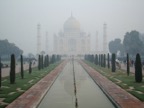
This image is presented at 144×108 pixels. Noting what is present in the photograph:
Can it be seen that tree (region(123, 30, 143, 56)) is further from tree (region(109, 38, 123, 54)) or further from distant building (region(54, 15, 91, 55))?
distant building (region(54, 15, 91, 55))

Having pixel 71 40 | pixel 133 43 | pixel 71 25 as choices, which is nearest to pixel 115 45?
pixel 71 25

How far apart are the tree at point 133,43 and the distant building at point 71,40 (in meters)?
26.4

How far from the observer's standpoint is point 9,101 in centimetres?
745

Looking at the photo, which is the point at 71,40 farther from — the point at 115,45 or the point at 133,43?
the point at 133,43

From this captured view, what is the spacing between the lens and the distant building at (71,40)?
72.8m

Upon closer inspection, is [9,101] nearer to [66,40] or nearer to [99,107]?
[99,107]

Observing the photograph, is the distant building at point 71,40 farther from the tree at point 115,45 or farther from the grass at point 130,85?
the grass at point 130,85

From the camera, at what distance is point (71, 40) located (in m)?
75.2

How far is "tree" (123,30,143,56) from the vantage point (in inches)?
1710

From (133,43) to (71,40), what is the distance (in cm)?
3203

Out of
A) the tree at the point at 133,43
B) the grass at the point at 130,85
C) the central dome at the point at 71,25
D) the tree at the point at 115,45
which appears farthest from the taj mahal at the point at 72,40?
the grass at the point at 130,85

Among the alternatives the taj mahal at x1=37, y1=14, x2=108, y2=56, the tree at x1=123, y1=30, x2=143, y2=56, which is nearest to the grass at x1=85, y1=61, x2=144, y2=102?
the tree at x1=123, y1=30, x2=143, y2=56

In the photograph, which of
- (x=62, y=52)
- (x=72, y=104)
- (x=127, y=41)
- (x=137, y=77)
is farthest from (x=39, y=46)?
(x=72, y=104)

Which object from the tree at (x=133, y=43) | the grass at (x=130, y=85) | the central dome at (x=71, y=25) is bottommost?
the grass at (x=130, y=85)
